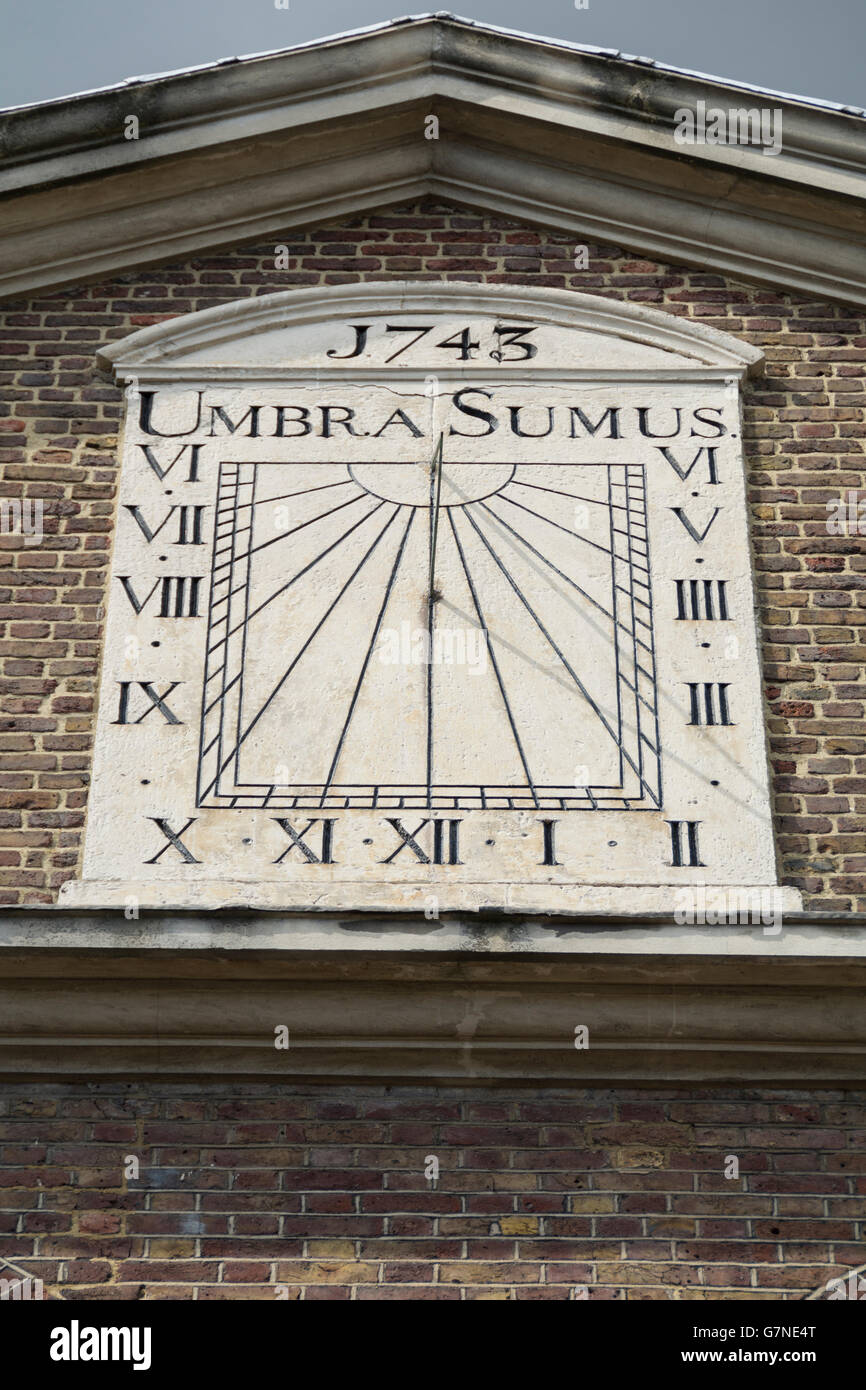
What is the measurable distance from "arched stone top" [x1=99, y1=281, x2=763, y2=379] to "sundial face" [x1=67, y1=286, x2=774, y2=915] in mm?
14

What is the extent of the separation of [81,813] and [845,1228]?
261cm

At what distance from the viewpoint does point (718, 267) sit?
22.6 feet

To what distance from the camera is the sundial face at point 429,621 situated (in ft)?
18.3

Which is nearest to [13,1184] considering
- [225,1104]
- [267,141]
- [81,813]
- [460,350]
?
[225,1104]

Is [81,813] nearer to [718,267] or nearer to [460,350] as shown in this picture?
[460,350]

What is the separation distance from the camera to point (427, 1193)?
5105 millimetres

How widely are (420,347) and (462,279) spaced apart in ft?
1.29

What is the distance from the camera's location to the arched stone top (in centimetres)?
659
